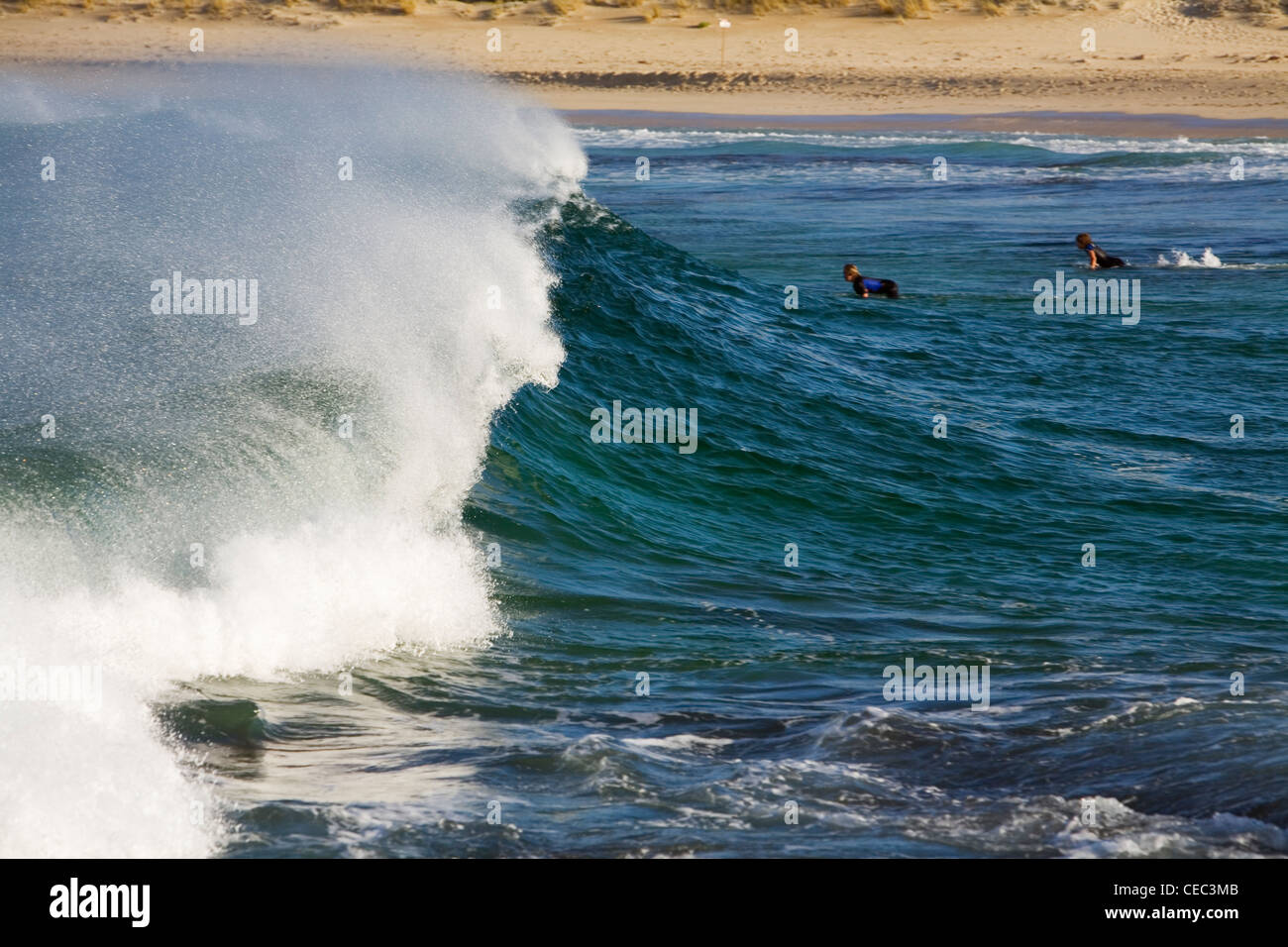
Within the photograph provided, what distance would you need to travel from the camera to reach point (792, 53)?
48.3 meters

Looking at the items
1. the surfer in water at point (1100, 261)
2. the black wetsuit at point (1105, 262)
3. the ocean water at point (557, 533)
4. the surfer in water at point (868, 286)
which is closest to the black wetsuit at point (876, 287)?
the surfer in water at point (868, 286)

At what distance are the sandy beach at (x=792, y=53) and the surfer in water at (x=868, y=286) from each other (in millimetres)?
22272

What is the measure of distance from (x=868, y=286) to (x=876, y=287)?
0.34 feet

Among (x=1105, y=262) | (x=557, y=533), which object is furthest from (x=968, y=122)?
(x=557, y=533)

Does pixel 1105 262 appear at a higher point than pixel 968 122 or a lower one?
lower

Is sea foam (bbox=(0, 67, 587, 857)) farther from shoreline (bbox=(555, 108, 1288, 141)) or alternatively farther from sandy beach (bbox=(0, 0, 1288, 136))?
sandy beach (bbox=(0, 0, 1288, 136))

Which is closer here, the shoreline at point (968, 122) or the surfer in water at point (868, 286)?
the surfer in water at point (868, 286)

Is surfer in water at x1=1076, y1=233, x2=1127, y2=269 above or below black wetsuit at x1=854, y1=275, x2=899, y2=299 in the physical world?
above

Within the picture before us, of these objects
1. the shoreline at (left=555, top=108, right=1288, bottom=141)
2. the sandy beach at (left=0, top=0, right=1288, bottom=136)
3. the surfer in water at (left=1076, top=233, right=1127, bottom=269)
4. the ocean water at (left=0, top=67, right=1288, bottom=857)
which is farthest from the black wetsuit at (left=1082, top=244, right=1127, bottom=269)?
the sandy beach at (left=0, top=0, right=1288, bottom=136)

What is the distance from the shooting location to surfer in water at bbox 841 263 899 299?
18781 mm

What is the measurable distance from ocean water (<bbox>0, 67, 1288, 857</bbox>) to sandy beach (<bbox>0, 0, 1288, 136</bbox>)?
81.8 feet

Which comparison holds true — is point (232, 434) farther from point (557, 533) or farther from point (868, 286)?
point (868, 286)

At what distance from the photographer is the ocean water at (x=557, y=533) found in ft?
19.1

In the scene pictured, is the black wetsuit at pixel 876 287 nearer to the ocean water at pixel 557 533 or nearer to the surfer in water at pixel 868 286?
the surfer in water at pixel 868 286
